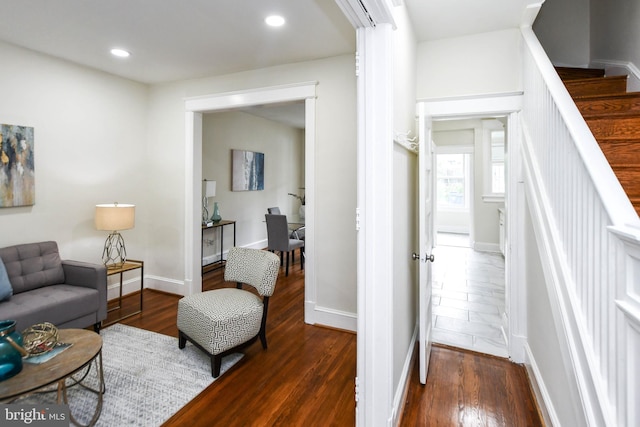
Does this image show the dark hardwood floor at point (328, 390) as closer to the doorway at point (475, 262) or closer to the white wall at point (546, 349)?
the white wall at point (546, 349)

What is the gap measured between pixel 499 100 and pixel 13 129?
421 centimetres

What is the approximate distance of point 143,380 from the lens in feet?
7.41

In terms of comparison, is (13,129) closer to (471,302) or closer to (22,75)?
(22,75)

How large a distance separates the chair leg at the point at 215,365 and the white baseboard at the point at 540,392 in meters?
2.07

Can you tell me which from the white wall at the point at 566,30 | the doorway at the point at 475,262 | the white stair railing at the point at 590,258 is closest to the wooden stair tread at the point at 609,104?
the doorway at the point at 475,262

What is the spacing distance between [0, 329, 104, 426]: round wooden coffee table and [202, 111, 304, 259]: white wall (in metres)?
3.39

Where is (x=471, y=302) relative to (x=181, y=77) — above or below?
below

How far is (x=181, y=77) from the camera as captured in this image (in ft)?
12.4

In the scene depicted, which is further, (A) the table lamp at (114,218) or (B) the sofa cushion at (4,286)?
(A) the table lamp at (114,218)

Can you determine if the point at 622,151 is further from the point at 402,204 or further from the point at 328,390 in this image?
the point at 328,390

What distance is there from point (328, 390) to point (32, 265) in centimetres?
280

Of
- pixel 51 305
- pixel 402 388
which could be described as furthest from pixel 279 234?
pixel 402 388

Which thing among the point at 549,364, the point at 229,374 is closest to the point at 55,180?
the point at 229,374

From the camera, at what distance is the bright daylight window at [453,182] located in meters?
8.64
